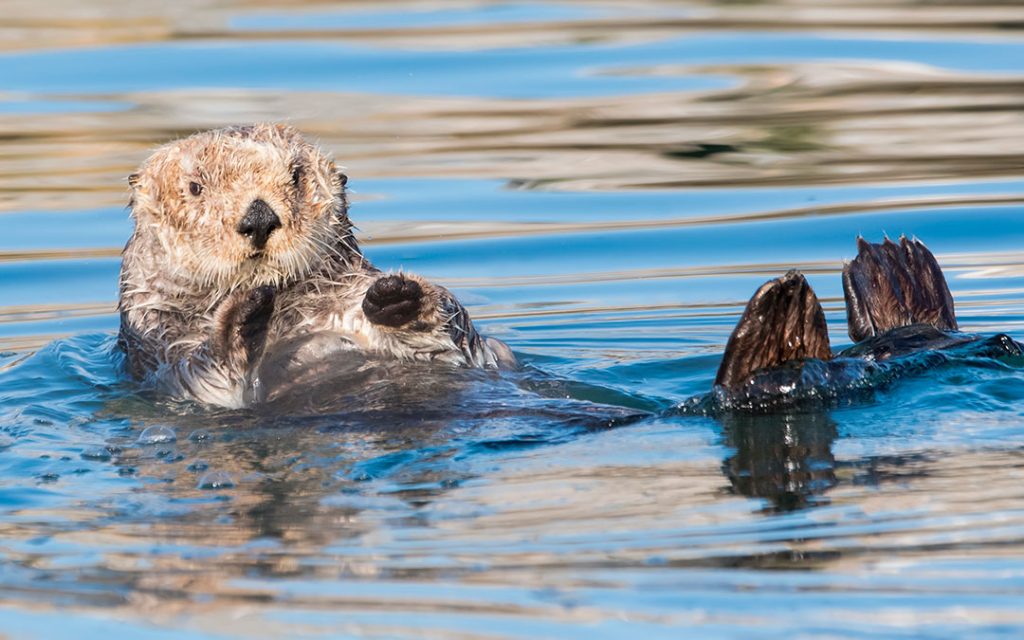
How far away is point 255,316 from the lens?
4.82 metres

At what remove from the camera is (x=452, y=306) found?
5121mm

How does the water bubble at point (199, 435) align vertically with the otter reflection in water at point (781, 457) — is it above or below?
above

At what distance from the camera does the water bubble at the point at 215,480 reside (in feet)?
13.4

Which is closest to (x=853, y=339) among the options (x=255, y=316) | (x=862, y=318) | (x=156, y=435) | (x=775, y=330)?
(x=862, y=318)

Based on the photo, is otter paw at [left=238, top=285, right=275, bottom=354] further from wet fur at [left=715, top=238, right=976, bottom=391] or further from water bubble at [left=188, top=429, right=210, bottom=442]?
wet fur at [left=715, top=238, right=976, bottom=391]

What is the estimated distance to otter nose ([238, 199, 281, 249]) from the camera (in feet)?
15.5

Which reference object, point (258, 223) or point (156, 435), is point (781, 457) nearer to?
point (258, 223)

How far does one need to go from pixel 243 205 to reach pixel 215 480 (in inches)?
41.0

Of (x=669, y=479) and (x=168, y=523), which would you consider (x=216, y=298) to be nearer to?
(x=168, y=523)

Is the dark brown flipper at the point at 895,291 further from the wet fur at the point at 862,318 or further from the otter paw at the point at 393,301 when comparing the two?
the otter paw at the point at 393,301

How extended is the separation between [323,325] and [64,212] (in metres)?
4.12

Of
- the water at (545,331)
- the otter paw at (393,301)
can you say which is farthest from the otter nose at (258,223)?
the water at (545,331)

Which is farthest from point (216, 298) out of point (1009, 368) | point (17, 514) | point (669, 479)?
point (1009, 368)

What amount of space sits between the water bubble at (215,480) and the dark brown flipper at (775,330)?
138 cm
